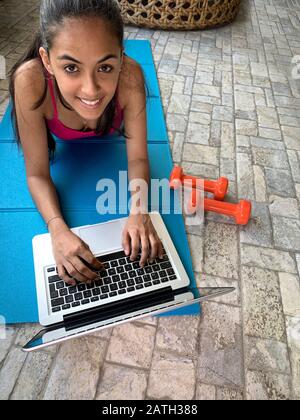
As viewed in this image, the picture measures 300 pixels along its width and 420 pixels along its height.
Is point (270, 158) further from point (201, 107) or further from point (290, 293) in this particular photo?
point (290, 293)

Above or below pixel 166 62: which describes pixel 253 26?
above

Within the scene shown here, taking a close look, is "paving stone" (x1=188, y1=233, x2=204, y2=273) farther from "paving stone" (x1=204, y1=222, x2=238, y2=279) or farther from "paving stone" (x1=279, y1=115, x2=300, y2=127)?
"paving stone" (x1=279, y1=115, x2=300, y2=127)

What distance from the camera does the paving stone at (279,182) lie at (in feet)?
4.30

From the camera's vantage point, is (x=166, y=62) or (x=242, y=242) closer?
(x=242, y=242)

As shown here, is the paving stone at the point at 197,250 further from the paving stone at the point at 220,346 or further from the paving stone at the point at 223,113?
the paving stone at the point at 223,113

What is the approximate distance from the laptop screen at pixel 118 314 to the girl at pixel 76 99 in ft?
0.34

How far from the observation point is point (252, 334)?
883mm

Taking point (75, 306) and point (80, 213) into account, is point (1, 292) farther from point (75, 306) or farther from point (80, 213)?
point (80, 213)

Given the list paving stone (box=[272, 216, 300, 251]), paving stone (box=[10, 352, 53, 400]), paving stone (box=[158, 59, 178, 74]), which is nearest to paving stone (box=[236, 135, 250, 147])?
paving stone (box=[272, 216, 300, 251])

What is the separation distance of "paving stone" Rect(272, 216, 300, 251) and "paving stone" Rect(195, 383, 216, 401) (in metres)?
0.55
